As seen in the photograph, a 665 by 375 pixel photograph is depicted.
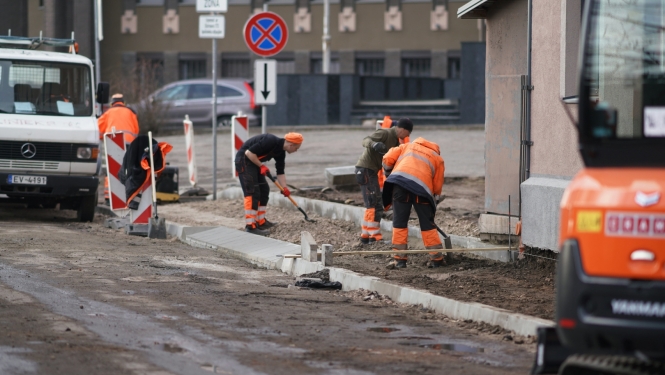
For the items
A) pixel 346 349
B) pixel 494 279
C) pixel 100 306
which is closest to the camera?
pixel 346 349

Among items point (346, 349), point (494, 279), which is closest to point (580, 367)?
point (346, 349)

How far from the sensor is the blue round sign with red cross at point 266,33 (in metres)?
16.5

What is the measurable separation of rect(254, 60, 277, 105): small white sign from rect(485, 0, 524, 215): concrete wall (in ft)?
16.5

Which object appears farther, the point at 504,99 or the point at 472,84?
the point at 472,84

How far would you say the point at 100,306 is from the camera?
8523 mm

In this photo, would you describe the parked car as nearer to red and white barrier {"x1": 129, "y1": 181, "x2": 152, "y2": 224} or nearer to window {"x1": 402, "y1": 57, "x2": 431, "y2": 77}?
window {"x1": 402, "y1": 57, "x2": 431, "y2": 77}

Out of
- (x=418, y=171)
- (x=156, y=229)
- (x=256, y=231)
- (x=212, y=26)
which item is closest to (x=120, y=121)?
(x=212, y=26)

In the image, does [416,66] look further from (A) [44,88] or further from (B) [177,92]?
(A) [44,88]

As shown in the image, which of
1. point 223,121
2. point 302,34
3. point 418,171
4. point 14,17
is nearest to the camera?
point 418,171

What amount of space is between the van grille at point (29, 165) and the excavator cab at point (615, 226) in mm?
10845

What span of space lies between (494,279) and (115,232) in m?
6.47

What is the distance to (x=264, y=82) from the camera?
16.6 meters

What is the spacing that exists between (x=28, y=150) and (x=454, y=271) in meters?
6.91

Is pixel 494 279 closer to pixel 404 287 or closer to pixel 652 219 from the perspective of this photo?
pixel 404 287
